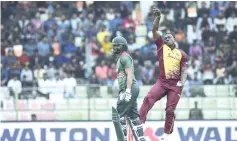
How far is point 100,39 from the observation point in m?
27.3

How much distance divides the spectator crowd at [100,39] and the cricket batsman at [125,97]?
794cm

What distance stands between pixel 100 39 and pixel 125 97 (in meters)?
11.0

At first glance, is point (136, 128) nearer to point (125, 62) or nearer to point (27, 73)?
point (125, 62)

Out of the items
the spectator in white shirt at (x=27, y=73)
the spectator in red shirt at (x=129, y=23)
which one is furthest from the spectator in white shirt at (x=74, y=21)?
the spectator in white shirt at (x=27, y=73)

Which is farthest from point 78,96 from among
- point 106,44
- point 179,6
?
point 179,6

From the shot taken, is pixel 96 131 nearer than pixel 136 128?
No

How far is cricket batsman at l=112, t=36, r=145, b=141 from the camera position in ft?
54.1

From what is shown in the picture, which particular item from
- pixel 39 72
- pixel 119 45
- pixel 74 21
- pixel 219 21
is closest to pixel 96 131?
pixel 119 45

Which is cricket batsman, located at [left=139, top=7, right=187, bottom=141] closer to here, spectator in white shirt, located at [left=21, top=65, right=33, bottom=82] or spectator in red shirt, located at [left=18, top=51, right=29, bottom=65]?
spectator in white shirt, located at [left=21, top=65, right=33, bottom=82]

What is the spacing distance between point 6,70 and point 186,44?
5.41 metres

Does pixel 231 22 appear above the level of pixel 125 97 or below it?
above

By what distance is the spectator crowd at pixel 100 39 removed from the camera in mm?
25578

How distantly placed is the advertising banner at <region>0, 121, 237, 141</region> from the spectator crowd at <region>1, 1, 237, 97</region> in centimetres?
494

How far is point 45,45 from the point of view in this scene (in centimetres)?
2717
